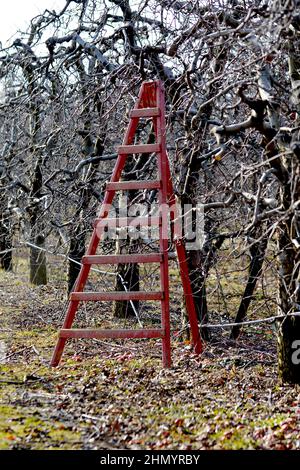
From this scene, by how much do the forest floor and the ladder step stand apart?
801 millimetres

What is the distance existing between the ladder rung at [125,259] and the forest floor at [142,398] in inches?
47.6

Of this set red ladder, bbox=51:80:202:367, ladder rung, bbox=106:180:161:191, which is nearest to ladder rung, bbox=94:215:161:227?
red ladder, bbox=51:80:202:367

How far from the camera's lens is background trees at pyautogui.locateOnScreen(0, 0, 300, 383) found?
6453 millimetres

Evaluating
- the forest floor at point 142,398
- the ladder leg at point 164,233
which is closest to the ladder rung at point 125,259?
the ladder leg at point 164,233

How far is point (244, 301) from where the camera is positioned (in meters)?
10.7

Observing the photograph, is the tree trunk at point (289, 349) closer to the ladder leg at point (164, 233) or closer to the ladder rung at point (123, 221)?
the ladder leg at point (164, 233)

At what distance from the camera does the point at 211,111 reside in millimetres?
9422

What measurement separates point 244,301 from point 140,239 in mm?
1863

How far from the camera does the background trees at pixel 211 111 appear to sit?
21.2 ft

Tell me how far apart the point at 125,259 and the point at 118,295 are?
41cm

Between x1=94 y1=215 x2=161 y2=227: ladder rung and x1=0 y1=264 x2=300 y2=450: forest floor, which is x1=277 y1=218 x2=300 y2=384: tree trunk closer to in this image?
x1=0 y1=264 x2=300 y2=450: forest floor

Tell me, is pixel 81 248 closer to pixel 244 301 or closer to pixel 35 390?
pixel 244 301

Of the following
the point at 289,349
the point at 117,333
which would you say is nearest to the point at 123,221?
the point at 117,333
